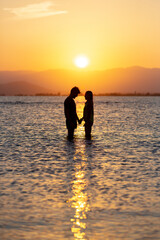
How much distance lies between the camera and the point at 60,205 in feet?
24.7

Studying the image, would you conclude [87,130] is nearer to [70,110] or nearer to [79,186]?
[70,110]

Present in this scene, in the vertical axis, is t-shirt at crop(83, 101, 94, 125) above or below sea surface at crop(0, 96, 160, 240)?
above

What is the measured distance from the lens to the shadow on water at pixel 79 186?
6430 millimetres

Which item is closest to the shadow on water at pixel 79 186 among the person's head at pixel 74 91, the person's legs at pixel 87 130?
the person's head at pixel 74 91

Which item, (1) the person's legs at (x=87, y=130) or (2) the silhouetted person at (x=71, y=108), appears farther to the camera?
(1) the person's legs at (x=87, y=130)

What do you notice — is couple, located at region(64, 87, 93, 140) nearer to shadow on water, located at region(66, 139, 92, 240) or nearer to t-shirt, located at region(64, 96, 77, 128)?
t-shirt, located at region(64, 96, 77, 128)

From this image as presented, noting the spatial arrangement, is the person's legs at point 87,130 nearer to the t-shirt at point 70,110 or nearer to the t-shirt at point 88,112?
the t-shirt at point 88,112

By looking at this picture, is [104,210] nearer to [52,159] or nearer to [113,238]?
[113,238]

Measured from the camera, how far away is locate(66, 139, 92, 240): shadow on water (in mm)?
6430

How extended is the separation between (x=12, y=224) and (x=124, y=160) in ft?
22.3

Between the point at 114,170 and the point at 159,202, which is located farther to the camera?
the point at 114,170

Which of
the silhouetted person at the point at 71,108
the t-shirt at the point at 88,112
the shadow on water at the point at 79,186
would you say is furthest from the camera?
the t-shirt at the point at 88,112

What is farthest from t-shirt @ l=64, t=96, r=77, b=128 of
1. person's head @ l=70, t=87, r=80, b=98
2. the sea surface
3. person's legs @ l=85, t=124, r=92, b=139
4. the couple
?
the sea surface

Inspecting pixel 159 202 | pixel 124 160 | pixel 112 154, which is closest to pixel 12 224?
pixel 159 202
